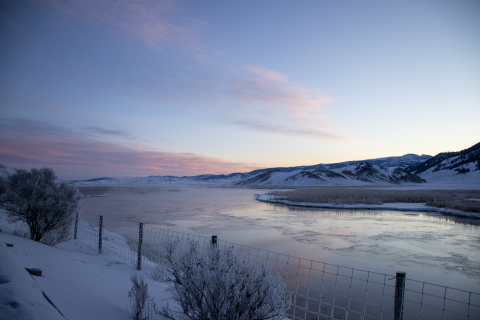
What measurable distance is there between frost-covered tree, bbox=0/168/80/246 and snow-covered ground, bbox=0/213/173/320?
1.98 metres

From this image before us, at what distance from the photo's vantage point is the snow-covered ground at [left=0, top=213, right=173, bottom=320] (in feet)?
6.94

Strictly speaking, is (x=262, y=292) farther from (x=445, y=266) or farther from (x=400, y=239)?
(x=400, y=239)

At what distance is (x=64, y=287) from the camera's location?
12.3ft

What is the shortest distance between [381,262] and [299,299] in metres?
4.31

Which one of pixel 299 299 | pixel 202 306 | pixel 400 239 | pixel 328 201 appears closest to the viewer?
pixel 202 306

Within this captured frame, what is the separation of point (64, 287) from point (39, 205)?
5640mm

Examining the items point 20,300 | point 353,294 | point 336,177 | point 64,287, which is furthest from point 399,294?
point 336,177

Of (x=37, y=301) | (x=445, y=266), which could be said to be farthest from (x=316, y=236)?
(x=37, y=301)

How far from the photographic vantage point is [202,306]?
2.91 meters

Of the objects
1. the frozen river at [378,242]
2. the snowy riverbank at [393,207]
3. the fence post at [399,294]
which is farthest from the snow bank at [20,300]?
the snowy riverbank at [393,207]

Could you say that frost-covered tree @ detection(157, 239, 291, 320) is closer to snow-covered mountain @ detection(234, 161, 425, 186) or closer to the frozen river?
the frozen river

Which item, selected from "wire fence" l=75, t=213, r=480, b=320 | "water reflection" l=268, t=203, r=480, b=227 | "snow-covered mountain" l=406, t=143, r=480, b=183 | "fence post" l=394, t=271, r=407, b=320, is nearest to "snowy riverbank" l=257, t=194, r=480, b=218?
"water reflection" l=268, t=203, r=480, b=227

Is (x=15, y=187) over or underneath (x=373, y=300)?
over

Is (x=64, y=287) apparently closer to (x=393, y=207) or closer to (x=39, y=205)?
(x=39, y=205)
